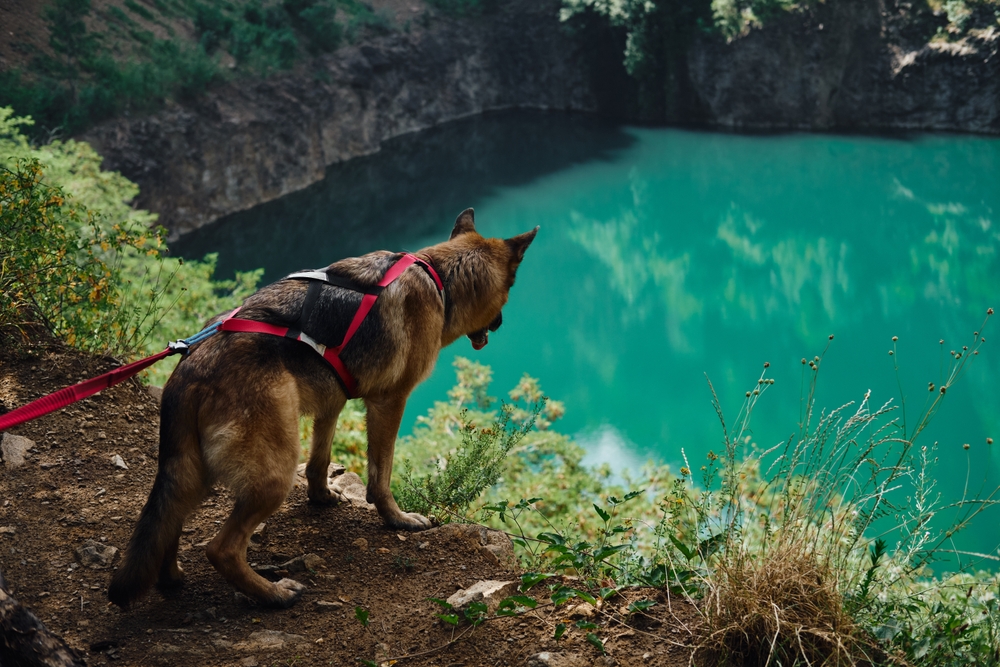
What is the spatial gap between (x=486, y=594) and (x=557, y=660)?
1.64 ft

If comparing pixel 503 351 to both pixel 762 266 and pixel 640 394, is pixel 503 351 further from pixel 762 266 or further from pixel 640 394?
pixel 762 266

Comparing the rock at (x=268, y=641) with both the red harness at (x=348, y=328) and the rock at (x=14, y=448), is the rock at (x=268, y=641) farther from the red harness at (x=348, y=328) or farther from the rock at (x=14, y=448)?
the rock at (x=14, y=448)

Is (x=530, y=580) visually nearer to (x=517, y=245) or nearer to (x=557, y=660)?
(x=557, y=660)

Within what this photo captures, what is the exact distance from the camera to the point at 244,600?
3.24 meters

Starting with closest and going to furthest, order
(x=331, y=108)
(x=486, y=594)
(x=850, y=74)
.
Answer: (x=486, y=594) < (x=331, y=108) < (x=850, y=74)

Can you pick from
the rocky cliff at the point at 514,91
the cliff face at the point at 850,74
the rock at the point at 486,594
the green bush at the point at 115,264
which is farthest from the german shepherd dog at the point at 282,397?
the cliff face at the point at 850,74

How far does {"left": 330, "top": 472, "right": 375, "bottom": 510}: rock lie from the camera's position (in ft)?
13.9

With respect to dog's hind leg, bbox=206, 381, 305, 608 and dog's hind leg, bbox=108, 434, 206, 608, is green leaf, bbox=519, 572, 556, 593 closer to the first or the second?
dog's hind leg, bbox=206, 381, 305, 608

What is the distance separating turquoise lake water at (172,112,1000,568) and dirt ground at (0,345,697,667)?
816cm

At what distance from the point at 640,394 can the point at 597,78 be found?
1858cm

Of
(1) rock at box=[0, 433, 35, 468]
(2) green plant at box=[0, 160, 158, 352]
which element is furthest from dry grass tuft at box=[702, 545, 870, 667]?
(2) green plant at box=[0, 160, 158, 352]

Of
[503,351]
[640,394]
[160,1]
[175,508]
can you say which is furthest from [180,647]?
[160,1]

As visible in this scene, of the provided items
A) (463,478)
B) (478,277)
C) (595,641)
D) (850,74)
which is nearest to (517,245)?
(478,277)

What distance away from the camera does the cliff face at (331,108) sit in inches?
776
